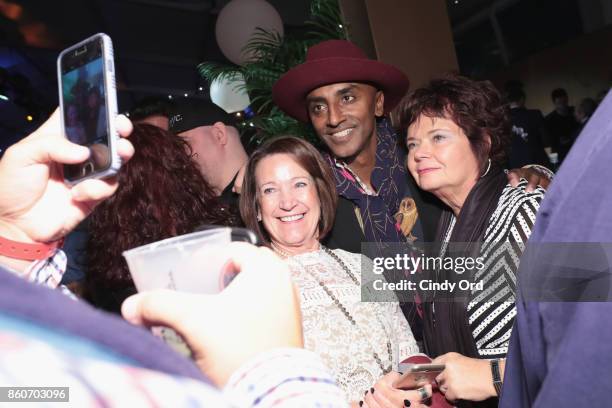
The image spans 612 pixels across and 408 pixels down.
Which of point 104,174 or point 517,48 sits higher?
point 517,48

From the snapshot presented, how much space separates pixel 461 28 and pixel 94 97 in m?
10.5

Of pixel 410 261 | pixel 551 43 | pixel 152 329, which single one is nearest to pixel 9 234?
pixel 152 329

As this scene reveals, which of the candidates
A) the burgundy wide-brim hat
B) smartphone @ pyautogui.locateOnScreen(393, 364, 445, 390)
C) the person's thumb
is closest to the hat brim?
the burgundy wide-brim hat

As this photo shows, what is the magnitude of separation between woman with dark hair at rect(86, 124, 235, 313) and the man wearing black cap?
1.06 meters

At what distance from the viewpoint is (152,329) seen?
1.74 ft

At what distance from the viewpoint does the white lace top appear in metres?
1.70

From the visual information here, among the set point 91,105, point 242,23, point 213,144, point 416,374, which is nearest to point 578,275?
point 91,105

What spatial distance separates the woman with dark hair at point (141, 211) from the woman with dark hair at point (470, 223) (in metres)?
0.99

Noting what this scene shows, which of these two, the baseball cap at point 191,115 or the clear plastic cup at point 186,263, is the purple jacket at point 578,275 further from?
the baseball cap at point 191,115

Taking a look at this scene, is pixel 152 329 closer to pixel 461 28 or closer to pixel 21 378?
pixel 21 378

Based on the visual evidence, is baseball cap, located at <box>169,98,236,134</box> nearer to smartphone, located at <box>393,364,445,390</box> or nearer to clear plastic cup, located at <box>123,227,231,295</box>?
smartphone, located at <box>393,364,445,390</box>

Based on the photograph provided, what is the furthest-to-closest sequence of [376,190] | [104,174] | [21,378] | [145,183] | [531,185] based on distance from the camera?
[376,190] < [531,185] < [145,183] < [104,174] < [21,378]

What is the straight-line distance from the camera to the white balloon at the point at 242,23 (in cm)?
466

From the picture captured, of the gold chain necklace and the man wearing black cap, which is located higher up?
the man wearing black cap
